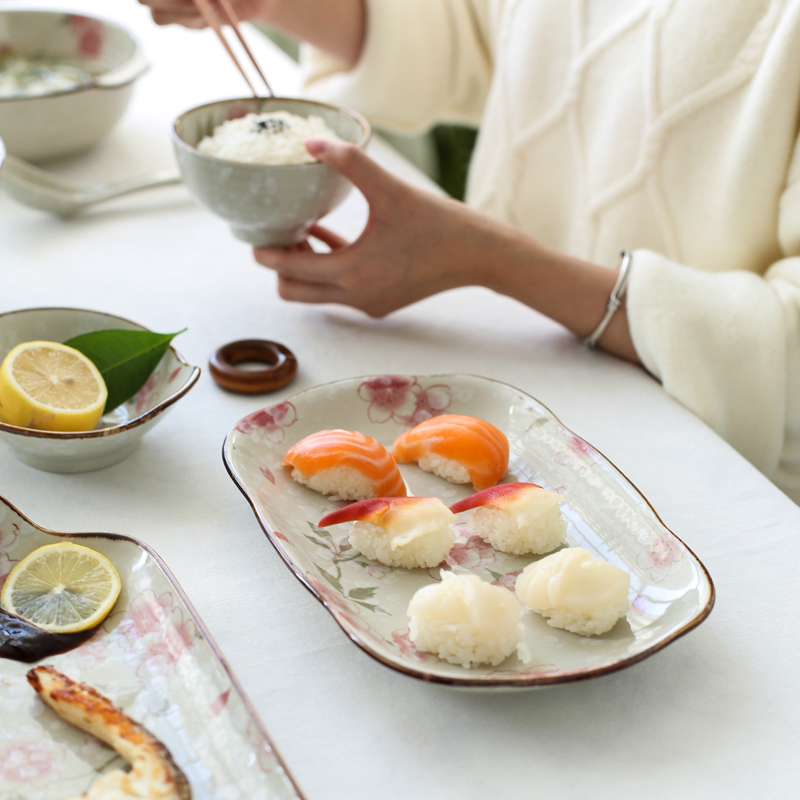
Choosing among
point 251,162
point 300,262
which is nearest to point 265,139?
point 251,162

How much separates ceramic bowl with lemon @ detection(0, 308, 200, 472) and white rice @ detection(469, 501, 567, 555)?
306 mm

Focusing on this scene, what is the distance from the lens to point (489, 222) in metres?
1.05

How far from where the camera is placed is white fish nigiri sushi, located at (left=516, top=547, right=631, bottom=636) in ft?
1.93

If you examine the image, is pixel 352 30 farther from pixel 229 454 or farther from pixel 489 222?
pixel 229 454

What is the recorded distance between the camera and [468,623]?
1.81ft

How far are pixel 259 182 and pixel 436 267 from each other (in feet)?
0.85

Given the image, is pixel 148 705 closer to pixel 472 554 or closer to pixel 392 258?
pixel 472 554

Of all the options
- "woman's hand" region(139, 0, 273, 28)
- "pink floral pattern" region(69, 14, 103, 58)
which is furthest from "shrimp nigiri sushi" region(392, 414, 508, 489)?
"pink floral pattern" region(69, 14, 103, 58)

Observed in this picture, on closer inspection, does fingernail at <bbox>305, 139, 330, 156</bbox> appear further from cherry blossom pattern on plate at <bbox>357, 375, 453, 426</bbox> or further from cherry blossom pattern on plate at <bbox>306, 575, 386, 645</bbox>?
cherry blossom pattern on plate at <bbox>306, 575, 386, 645</bbox>

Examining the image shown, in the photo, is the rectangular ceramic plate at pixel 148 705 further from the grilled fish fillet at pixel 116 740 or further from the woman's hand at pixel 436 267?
the woman's hand at pixel 436 267

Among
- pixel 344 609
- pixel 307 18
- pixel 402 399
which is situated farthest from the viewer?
pixel 307 18

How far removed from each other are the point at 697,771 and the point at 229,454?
454mm

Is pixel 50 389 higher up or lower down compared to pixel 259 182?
lower down

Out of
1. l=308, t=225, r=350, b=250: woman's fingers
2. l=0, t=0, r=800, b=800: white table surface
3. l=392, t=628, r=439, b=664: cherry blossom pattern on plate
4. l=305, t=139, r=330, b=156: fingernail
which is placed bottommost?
l=0, t=0, r=800, b=800: white table surface
